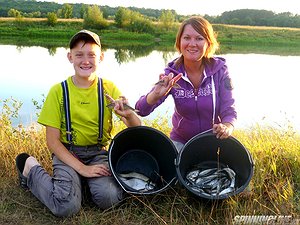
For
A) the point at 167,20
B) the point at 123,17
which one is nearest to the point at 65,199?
the point at 167,20

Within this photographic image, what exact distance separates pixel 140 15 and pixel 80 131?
150 ft

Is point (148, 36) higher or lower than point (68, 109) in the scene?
lower

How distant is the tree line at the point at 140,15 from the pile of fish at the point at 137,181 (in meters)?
41.3

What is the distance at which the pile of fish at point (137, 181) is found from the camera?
325 centimetres

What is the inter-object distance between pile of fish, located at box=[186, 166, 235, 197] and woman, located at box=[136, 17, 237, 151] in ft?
1.18

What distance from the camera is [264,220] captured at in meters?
2.77

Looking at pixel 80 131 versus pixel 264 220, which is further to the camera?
pixel 80 131

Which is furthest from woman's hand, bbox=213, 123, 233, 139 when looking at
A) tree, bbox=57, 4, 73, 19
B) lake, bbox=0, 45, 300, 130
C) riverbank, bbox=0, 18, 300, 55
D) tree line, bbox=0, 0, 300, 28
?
tree, bbox=57, 4, 73, 19

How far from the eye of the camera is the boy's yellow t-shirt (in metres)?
3.17

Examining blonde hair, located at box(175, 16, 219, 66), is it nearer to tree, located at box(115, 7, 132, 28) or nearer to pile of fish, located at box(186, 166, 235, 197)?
pile of fish, located at box(186, 166, 235, 197)

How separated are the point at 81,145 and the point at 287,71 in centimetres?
1531

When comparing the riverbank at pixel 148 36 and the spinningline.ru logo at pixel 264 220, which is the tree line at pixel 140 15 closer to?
the riverbank at pixel 148 36

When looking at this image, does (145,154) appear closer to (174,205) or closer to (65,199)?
(174,205)

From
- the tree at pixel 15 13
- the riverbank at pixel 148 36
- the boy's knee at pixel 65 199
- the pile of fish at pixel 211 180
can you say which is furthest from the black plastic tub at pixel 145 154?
the tree at pixel 15 13
